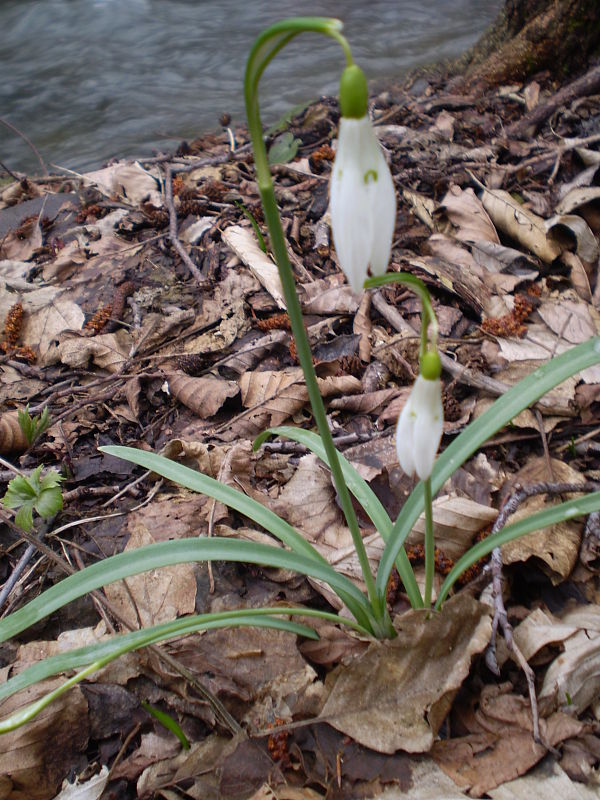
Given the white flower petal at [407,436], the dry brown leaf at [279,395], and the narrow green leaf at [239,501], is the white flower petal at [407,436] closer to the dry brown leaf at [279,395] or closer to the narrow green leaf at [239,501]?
the narrow green leaf at [239,501]

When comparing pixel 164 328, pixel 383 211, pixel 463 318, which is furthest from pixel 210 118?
pixel 383 211

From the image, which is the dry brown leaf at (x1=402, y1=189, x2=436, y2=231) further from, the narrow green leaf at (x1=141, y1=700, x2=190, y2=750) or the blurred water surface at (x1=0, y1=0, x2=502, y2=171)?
the blurred water surface at (x1=0, y1=0, x2=502, y2=171)

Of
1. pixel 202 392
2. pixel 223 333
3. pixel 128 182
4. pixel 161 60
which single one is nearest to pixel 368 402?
pixel 202 392

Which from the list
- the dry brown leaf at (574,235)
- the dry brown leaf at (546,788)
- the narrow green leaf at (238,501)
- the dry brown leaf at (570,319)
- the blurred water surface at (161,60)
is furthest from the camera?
the blurred water surface at (161,60)

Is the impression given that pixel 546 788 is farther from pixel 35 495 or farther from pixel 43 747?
pixel 35 495

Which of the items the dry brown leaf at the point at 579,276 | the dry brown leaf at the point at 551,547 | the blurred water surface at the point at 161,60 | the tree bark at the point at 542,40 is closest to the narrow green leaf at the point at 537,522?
the dry brown leaf at the point at 551,547

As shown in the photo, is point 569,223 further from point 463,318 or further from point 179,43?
point 179,43

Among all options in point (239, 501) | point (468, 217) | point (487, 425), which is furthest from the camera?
point (468, 217)
